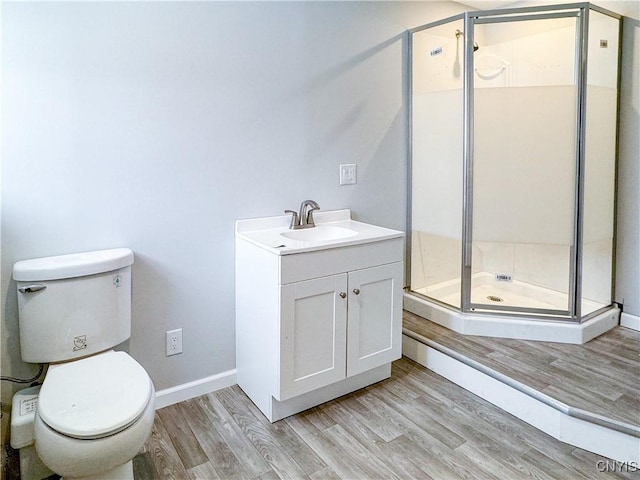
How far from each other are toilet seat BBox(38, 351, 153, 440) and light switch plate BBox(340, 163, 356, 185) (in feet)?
5.03

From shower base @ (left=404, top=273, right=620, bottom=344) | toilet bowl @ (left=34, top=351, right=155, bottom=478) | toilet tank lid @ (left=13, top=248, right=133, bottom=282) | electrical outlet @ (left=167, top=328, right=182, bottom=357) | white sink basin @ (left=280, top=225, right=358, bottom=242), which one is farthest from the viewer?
shower base @ (left=404, top=273, right=620, bottom=344)

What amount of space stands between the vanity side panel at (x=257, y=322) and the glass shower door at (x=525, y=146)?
4.22 feet

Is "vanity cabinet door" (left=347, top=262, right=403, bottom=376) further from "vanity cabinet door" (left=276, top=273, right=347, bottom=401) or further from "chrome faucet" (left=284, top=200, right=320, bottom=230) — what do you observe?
"chrome faucet" (left=284, top=200, right=320, bottom=230)

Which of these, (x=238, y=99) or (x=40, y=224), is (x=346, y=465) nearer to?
(x=40, y=224)

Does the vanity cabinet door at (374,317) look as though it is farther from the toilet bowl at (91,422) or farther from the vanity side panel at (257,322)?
the toilet bowl at (91,422)

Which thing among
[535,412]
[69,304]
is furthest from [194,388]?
[535,412]

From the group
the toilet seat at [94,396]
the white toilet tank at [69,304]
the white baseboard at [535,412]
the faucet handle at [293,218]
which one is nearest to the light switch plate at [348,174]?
the faucet handle at [293,218]

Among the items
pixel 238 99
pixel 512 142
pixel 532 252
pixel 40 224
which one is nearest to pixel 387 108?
pixel 512 142

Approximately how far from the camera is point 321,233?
100 inches

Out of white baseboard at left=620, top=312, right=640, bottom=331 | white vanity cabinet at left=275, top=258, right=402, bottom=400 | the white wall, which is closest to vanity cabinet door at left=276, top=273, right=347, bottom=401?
white vanity cabinet at left=275, top=258, right=402, bottom=400

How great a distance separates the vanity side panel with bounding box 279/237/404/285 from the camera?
2008 millimetres

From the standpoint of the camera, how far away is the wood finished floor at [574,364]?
6.57 feet

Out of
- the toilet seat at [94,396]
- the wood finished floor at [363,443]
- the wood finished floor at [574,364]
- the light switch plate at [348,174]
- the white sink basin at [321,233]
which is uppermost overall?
the light switch plate at [348,174]

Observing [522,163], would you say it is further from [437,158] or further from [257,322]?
[257,322]
